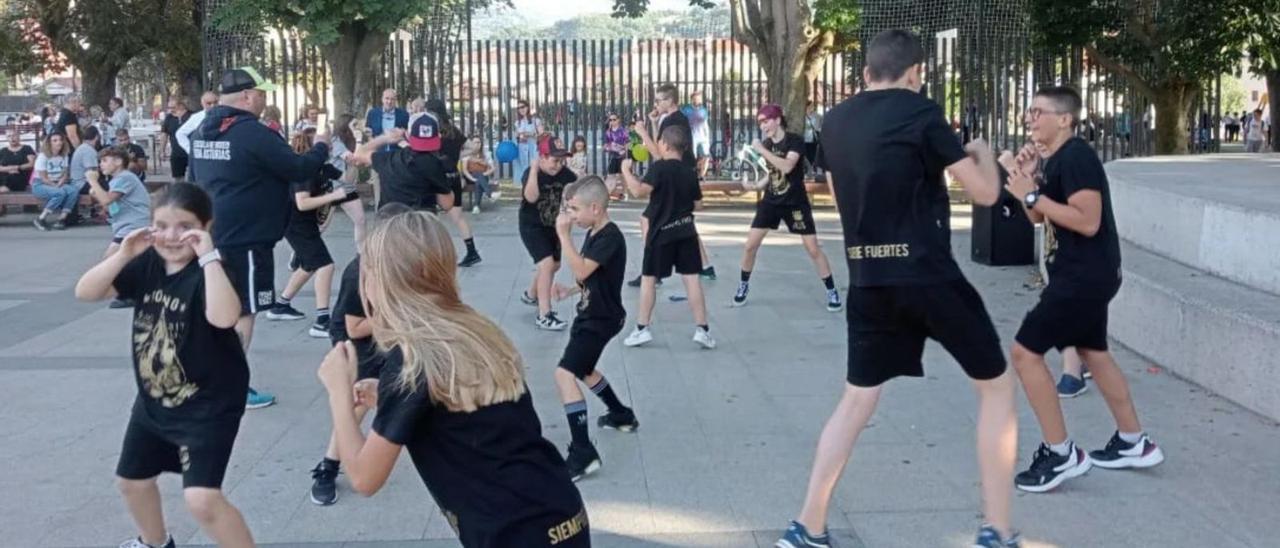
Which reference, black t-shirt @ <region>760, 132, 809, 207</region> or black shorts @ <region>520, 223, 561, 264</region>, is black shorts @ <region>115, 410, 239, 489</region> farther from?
black t-shirt @ <region>760, 132, 809, 207</region>

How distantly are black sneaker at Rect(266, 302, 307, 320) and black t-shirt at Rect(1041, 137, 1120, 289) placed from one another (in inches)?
254

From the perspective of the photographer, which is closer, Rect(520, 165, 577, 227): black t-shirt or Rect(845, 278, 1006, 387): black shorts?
Rect(845, 278, 1006, 387): black shorts

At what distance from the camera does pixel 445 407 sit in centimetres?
293

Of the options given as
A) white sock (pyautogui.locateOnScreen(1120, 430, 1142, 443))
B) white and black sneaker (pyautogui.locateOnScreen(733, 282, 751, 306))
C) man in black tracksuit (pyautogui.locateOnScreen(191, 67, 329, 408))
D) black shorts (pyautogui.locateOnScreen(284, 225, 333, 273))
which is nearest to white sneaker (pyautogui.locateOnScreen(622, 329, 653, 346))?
white and black sneaker (pyautogui.locateOnScreen(733, 282, 751, 306))

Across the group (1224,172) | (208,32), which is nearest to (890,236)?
(1224,172)

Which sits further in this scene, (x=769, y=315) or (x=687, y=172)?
(x=769, y=315)

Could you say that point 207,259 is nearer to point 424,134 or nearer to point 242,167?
point 242,167

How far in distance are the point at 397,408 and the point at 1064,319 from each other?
11.9 feet

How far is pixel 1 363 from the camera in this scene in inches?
347

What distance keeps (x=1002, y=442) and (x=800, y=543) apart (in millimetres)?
818

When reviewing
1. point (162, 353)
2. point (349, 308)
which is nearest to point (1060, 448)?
point (349, 308)

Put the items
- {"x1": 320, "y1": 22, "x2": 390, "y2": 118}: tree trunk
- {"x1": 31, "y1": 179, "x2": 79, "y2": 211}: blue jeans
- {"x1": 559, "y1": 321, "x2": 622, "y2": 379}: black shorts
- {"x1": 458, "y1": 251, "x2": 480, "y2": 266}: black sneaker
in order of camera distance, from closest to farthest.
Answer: {"x1": 559, "y1": 321, "x2": 622, "y2": 379}: black shorts → {"x1": 458, "y1": 251, "x2": 480, "y2": 266}: black sneaker → {"x1": 31, "y1": 179, "x2": 79, "y2": 211}: blue jeans → {"x1": 320, "y1": 22, "x2": 390, "y2": 118}: tree trunk

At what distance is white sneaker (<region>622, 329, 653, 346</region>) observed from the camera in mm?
9039

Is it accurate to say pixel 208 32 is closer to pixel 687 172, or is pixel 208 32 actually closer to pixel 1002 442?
pixel 687 172
